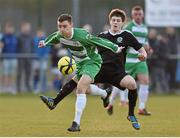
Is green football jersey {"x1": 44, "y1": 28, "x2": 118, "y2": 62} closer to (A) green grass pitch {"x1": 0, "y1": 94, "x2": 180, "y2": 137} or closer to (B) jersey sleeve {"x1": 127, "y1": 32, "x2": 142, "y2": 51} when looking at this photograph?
(B) jersey sleeve {"x1": 127, "y1": 32, "x2": 142, "y2": 51}

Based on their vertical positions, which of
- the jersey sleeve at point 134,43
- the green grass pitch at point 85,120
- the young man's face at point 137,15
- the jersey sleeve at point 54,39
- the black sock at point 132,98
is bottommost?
the green grass pitch at point 85,120

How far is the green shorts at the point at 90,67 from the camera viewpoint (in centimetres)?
1186

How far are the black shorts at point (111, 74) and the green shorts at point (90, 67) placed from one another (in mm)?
699

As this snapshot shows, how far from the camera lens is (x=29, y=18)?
2456cm

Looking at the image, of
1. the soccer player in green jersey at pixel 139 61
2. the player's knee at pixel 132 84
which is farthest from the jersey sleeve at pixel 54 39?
the soccer player in green jersey at pixel 139 61

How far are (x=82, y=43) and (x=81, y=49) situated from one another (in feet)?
0.54

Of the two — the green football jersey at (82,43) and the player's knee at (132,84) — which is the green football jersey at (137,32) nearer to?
the player's knee at (132,84)

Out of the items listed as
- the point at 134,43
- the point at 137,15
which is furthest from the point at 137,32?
the point at 134,43

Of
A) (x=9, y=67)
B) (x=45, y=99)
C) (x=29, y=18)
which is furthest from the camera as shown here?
(x=29, y=18)

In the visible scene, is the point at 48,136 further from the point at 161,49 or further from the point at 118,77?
the point at 161,49

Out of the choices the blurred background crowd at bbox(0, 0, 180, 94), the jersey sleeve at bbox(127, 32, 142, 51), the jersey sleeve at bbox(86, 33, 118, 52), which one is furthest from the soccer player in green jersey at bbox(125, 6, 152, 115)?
the blurred background crowd at bbox(0, 0, 180, 94)

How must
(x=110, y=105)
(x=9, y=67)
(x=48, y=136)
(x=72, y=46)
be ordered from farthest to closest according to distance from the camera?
(x=9, y=67)
(x=110, y=105)
(x=72, y=46)
(x=48, y=136)

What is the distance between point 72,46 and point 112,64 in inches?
49.3

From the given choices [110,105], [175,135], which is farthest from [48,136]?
[110,105]
